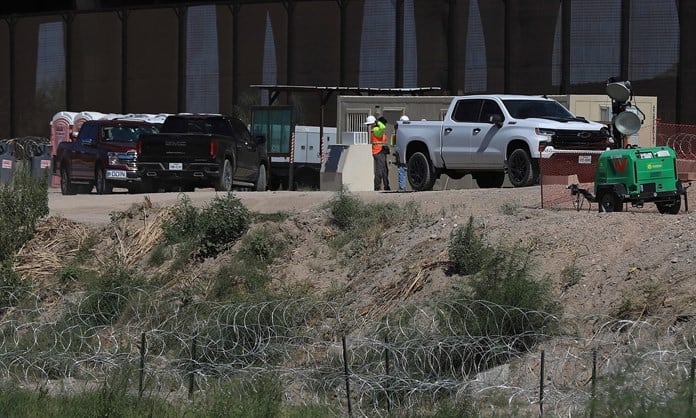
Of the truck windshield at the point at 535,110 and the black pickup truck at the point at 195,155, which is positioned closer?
the truck windshield at the point at 535,110

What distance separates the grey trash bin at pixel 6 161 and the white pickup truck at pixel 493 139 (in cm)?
1898

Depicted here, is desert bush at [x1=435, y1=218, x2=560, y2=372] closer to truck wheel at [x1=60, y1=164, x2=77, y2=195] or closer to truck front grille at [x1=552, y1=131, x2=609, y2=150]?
truck front grille at [x1=552, y1=131, x2=609, y2=150]

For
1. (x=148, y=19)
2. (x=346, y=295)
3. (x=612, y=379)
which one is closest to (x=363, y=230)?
(x=346, y=295)

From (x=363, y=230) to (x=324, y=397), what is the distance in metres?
8.69

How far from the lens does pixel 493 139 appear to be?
25750 millimetres

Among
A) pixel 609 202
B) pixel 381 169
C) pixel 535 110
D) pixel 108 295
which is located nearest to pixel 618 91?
pixel 609 202

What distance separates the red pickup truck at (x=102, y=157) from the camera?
108ft

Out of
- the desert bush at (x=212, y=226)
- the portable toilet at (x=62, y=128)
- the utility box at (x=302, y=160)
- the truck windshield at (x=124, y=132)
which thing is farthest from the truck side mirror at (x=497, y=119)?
the portable toilet at (x=62, y=128)

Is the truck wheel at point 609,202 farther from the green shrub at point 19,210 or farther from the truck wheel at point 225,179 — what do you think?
the truck wheel at point 225,179

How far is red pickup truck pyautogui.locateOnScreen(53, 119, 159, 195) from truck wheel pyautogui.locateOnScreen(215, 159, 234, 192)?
7.52 feet

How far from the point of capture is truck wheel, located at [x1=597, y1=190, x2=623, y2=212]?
19828 millimetres

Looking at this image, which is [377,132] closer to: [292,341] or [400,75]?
[292,341]

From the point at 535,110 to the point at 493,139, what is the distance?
1.03 m

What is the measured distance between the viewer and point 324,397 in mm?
12945
